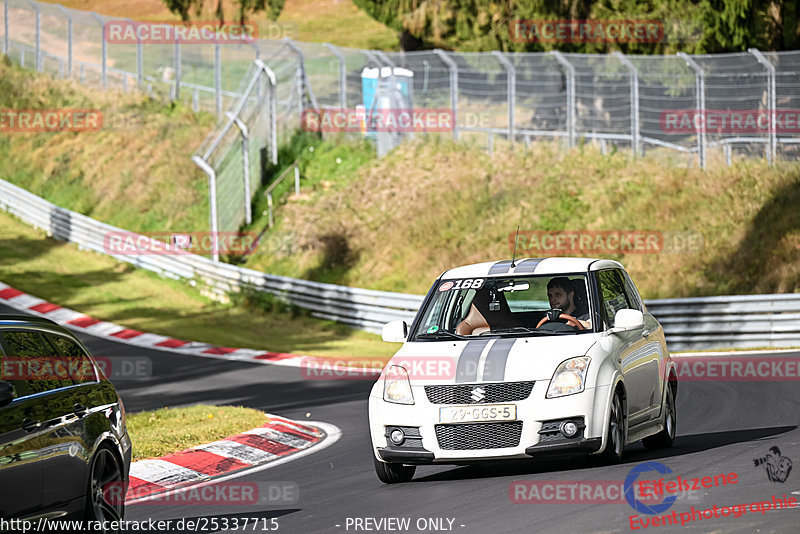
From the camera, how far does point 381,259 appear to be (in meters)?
32.7

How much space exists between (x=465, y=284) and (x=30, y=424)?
455 cm

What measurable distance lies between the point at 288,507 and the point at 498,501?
5.19 feet

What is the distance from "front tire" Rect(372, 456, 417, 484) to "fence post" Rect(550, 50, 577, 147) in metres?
22.5

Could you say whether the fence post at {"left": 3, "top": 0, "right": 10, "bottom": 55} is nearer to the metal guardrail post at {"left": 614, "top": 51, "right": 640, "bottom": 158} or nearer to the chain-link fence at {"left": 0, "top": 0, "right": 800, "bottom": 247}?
the chain-link fence at {"left": 0, "top": 0, "right": 800, "bottom": 247}

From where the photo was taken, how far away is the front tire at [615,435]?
9.58 m

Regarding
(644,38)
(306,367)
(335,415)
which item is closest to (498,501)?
A: (335,415)

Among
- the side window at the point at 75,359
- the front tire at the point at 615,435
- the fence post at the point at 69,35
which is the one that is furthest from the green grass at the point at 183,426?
the fence post at the point at 69,35

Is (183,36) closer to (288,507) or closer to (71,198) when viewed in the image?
(71,198)

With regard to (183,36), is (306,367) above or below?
below

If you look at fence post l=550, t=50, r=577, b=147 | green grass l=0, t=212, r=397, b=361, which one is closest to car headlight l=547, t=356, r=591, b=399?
green grass l=0, t=212, r=397, b=361

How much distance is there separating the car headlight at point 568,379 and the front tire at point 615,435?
376 mm

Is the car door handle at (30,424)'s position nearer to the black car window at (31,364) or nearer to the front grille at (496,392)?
the black car window at (31,364)

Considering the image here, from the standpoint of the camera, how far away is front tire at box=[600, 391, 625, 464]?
9.58m

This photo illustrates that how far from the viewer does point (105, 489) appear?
8.02 meters
